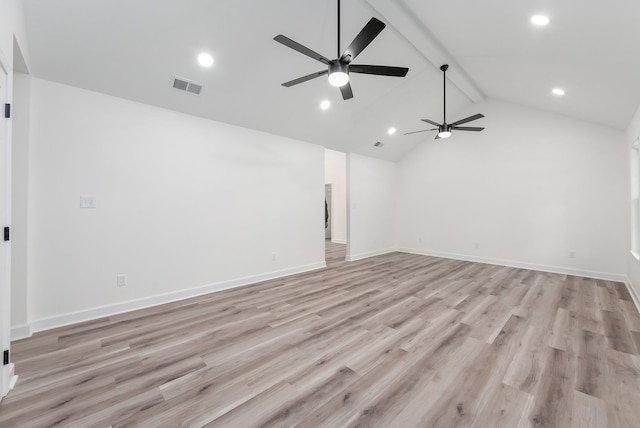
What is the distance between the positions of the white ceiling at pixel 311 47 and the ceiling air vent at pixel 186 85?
74mm

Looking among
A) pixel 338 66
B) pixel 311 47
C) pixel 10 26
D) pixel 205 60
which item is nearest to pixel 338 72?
pixel 338 66

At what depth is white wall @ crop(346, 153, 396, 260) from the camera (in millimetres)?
6566

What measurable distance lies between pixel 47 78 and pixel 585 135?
26.9 ft

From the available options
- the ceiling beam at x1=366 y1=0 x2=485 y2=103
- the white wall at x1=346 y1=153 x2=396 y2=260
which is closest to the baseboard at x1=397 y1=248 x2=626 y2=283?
the white wall at x1=346 y1=153 x2=396 y2=260

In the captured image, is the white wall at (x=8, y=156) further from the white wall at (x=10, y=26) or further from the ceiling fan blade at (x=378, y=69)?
the ceiling fan blade at (x=378, y=69)

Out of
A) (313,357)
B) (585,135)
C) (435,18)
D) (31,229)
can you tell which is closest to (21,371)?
(31,229)

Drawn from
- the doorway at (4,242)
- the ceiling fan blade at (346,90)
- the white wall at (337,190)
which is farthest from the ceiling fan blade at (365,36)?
the white wall at (337,190)

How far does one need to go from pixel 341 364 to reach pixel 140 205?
3077mm

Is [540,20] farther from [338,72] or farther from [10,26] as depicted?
[10,26]

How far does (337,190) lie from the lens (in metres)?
9.63

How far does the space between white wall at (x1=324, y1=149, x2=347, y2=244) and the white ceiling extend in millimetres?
4571

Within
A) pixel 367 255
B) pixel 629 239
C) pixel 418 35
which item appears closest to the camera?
pixel 418 35

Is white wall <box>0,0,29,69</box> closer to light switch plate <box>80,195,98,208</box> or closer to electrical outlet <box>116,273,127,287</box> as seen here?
light switch plate <box>80,195,98,208</box>

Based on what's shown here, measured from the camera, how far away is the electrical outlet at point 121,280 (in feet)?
10.8
